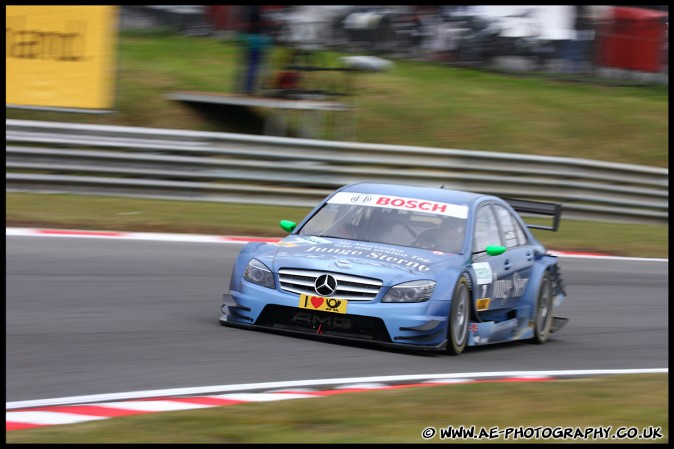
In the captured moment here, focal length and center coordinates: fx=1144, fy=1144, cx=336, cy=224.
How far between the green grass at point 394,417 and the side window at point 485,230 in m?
2.04

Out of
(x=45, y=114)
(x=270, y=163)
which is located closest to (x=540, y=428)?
(x=270, y=163)

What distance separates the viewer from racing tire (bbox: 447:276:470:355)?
7.86 m

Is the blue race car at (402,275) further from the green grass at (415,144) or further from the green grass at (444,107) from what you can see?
the green grass at (444,107)

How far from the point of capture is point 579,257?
13.5 m

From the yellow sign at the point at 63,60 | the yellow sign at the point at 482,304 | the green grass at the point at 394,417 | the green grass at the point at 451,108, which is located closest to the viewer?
the green grass at the point at 394,417

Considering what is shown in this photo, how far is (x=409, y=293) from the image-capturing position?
25.4ft

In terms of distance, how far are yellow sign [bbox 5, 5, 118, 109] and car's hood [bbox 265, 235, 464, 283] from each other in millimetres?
8834

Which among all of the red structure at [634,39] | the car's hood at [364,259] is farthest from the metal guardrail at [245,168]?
the car's hood at [364,259]

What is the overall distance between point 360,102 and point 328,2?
6.05 feet

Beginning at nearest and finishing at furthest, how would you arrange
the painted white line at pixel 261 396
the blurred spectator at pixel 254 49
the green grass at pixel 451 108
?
the painted white line at pixel 261 396 < the blurred spectator at pixel 254 49 < the green grass at pixel 451 108

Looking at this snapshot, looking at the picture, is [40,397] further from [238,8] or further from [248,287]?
[238,8]

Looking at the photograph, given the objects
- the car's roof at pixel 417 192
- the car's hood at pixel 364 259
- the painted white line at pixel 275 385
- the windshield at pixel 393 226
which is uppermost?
the car's roof at pixel 417 192

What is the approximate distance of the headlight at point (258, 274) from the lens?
7.98 m

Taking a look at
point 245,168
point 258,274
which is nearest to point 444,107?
point 245,168
